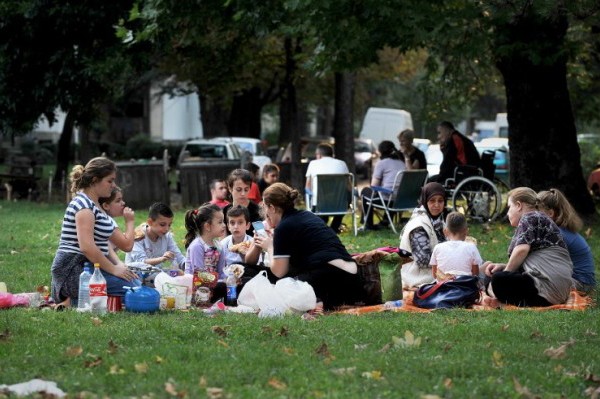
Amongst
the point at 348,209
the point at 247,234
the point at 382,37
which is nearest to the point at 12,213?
the point at 348,209

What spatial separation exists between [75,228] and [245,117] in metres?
33.3

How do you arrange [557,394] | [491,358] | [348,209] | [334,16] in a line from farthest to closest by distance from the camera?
1. [348,209]
2. [334,16]
3. [491,358]
4. [557,394]

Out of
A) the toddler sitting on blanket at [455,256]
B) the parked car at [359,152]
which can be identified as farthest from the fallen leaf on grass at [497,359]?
A: the parked car at [359,152]

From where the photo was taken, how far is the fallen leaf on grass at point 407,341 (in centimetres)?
845

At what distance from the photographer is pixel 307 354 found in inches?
316

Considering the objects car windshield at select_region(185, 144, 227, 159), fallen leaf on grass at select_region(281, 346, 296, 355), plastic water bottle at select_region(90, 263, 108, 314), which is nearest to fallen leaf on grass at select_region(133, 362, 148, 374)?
fallen leaf on grass at select_region(281, 346, 296, 355)

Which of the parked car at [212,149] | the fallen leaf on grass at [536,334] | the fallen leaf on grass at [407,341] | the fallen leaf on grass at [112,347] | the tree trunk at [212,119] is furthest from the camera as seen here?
the tree trunk at [212,119]

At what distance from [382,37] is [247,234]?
542cm

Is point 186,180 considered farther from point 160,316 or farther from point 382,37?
point 160,316

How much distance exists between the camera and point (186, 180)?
27.0m

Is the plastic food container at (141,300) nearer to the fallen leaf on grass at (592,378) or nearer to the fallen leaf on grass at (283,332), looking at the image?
the fallen leaf on grass at (283,332)

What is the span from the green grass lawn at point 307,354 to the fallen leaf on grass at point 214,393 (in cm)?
1

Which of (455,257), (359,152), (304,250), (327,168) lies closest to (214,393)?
(304,250)

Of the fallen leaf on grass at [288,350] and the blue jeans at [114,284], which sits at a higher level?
the blue jeans at [114,284]
